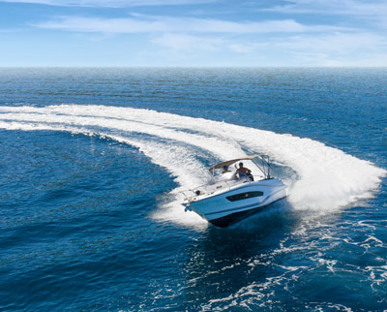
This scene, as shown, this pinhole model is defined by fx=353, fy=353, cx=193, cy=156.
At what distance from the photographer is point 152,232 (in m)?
27.0

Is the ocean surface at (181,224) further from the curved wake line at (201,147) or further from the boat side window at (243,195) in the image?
the boat side window at (243,195)

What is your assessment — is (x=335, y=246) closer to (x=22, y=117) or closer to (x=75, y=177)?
(x=75, y=177)

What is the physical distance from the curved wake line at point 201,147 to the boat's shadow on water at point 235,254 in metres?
2.98

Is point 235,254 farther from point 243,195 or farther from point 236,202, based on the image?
point 243,195

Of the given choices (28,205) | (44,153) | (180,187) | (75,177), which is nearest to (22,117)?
(44,153)

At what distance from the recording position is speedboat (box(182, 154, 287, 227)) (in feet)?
87.6

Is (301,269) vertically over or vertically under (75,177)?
under

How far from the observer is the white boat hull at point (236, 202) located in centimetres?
2664

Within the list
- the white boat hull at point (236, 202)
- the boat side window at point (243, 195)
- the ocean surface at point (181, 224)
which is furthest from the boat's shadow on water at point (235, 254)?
the boat side window at point (243, 195)

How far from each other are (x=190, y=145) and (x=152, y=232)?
2054cm

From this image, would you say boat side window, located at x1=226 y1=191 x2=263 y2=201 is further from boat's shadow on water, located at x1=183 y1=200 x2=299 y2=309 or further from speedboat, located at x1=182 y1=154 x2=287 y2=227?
boat's shadow on water, located at x1=183 y1=200 x2=299 y2=309

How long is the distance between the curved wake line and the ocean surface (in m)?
0.19

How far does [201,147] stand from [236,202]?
18335 millimetres

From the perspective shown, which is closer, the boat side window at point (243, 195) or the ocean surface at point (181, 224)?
the ocean surface at point (181, 224)
